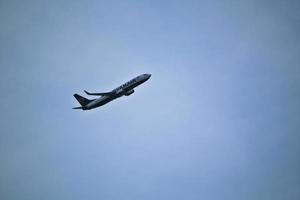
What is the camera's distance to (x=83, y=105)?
136 meters

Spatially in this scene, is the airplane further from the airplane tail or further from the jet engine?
the airplane tail

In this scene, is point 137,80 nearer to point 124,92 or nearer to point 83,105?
point 124,92

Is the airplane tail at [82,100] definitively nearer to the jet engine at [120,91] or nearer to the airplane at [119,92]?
the airplane at [119,92]

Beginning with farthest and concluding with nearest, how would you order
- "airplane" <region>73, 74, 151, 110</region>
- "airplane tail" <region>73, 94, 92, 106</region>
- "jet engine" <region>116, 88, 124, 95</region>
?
1. "airplane tail" <region>73, 94, 92, 106</region>
2. "jet engine" <region>116, 88, 124, 95</region>
3. "airplane" <region>73, 74, 151, 110</region>

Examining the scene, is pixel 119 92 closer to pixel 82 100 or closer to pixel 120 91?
pixel 120 91

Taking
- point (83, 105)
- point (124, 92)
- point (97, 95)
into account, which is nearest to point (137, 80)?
point (124, 92)

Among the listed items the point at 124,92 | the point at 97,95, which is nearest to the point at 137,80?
the point at 124,92

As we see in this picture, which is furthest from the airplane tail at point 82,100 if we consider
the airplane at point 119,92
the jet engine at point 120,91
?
the jet engine at point 120,91

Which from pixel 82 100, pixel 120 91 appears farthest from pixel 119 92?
pixel 82 100

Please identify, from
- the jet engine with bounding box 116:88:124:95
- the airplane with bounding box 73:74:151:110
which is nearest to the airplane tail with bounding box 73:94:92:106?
the airplane with bounding box 73:74:151:110

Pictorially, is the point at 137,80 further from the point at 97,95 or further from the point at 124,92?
the point at 97,95

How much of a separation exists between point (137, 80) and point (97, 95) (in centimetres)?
1793

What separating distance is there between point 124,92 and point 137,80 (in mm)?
6853

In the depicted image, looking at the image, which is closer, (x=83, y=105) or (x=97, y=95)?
(x=97, y=95)
